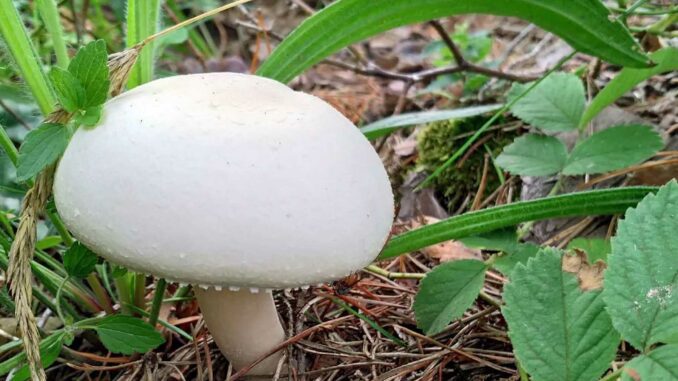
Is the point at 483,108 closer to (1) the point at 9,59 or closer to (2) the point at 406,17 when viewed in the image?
(2) the point at 406,17

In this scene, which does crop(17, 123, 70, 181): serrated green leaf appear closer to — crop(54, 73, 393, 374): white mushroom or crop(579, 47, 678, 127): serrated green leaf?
crop(54, 73, 393, 374): white mushroom

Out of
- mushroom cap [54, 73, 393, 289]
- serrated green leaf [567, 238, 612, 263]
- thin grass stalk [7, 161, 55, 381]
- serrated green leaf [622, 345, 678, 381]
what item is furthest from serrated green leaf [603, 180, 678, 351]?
thin grass stalk [7, 161, 55, 381]

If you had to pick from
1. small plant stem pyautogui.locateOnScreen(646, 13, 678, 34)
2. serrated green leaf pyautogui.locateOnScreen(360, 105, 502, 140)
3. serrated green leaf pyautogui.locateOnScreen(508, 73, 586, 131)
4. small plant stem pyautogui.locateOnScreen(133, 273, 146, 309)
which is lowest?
small plant stem pyautogui.locateOnScreen(133, 273, 146, 309)

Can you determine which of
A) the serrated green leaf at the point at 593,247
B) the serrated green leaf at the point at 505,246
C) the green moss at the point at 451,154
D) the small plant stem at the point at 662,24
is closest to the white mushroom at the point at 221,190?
the serrated green leaf at the point at 505,246

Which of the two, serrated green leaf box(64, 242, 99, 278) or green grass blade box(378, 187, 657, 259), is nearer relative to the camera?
serrated green leaf box(64, 242, 99, 278)

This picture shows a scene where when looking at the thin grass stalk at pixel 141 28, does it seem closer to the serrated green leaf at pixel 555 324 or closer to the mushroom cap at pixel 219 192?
the mushroom cap at pixel 219 192

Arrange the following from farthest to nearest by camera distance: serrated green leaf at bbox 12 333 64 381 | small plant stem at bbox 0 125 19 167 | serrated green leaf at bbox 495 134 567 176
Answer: serrated green leaf at bbox 495 134 567 176 < small plant stem at bbox 0 125 19 167 < serrated green leaf at bbox 12 333 64 381

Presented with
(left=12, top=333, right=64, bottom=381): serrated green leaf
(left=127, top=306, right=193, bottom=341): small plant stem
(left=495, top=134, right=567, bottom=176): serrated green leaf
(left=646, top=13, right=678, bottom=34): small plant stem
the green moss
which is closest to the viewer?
(left=12, top=333, right=64, bottom=381): serrated green leaf
